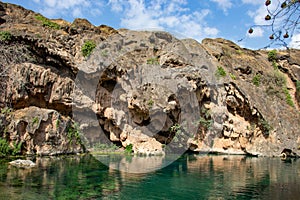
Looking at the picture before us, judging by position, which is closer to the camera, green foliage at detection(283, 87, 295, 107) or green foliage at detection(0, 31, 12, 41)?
green foliage at detection(0, 31, 12, 41)

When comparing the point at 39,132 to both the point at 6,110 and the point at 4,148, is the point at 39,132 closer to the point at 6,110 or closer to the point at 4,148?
the point at 4,148

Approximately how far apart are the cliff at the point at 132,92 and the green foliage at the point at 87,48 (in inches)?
4.3

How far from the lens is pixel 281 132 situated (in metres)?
33.6

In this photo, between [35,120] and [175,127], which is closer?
[35,120]

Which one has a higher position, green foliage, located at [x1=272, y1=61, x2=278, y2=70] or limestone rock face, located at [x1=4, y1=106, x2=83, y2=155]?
green foliage, located at [x1=272, y1=61, x2=278, y2=70]

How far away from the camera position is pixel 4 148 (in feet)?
73.4

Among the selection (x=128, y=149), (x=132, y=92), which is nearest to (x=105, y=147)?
(x=128, y=149)

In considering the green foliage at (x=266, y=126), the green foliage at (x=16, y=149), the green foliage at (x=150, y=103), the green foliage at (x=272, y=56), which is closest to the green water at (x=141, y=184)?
the green foliage at (x=16, y=149)

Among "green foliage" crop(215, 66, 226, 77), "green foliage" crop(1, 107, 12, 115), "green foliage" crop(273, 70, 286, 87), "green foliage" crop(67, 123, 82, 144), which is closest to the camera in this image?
"green foliage" crop(1, 107, 12, 115)

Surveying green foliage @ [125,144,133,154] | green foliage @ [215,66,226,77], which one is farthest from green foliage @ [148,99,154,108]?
green foliage @ [215,66,226,77]

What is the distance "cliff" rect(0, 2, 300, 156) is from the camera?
28.3m

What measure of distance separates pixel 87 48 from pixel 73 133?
391 inches

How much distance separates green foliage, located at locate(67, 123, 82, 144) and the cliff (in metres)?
0.10

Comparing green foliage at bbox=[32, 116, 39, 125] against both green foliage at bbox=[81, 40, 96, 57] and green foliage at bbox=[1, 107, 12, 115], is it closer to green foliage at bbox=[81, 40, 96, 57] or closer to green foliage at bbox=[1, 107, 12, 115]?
green foliage at bbox=[1, 107, 12, 115]
